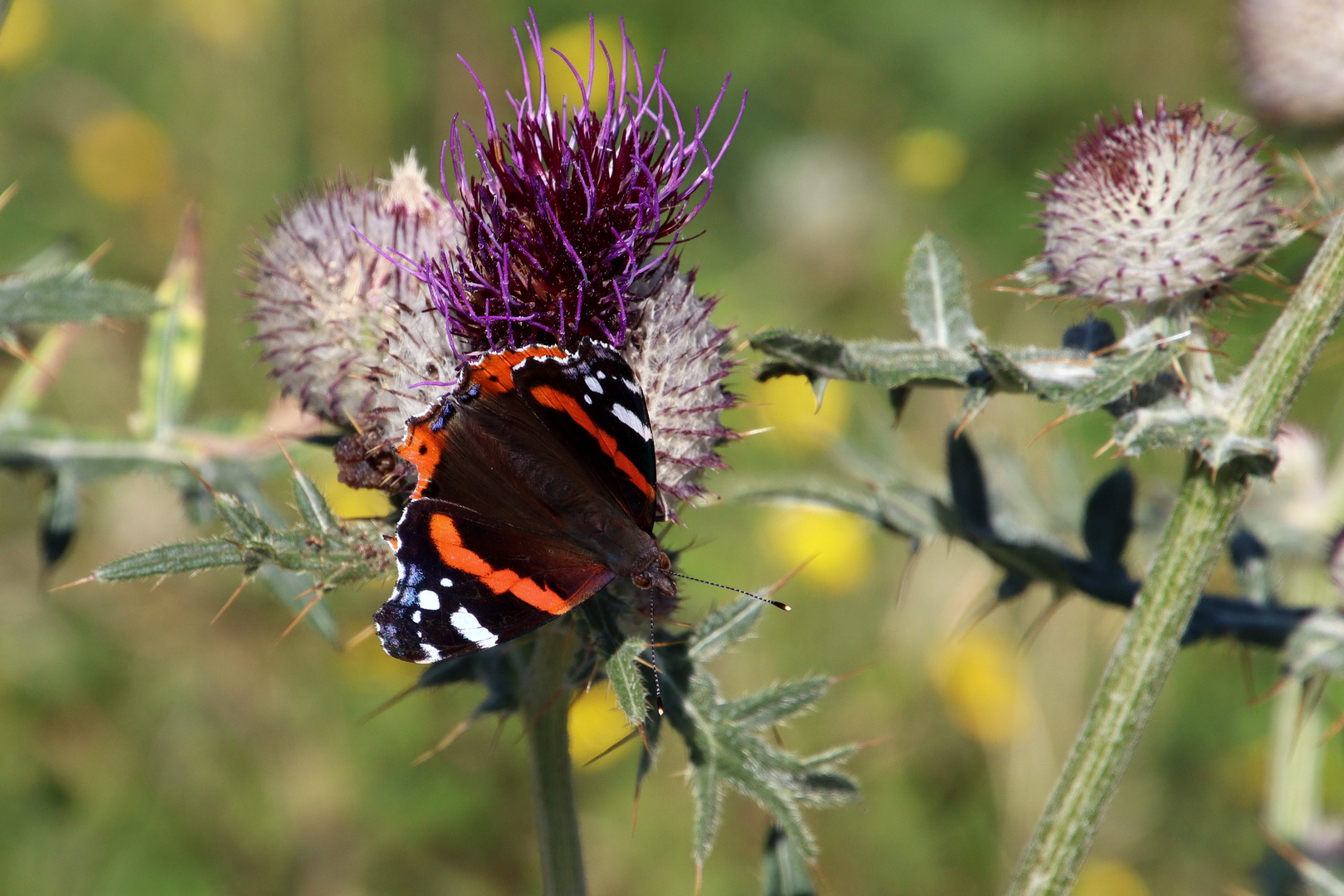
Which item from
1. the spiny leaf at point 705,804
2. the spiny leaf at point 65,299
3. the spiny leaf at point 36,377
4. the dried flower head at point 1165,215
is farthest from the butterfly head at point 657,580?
the spiny leaf at point 36,377

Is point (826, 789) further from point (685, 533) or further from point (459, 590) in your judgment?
point (685, 533)

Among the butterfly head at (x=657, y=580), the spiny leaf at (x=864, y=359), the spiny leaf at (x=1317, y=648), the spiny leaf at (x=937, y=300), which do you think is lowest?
the butterfly head at (x=657, y=580)

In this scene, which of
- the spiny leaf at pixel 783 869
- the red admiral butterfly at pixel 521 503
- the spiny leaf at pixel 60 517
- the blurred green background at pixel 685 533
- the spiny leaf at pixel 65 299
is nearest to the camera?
the red admiral butterfly at pixel 521 503

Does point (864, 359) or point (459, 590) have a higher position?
point (864, 359)

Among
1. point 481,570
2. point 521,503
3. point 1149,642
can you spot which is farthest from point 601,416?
point 1149,642

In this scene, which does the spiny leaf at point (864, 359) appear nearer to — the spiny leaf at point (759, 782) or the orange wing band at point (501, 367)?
the orange wing band at point (501, 367)

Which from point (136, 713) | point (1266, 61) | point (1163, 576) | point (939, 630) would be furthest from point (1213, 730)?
point (136, 713)

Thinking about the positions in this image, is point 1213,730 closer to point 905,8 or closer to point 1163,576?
point 1163,576
